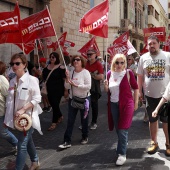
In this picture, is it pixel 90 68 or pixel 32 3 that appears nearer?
pixel 90 68

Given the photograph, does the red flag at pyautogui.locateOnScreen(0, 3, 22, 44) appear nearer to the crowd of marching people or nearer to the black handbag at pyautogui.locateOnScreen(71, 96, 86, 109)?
the crowd of marching people

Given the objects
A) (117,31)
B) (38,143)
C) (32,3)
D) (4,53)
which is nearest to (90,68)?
(38,143)

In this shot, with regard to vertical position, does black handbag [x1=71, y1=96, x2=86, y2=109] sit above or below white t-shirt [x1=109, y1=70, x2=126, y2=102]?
below

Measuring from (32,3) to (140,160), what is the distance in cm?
968

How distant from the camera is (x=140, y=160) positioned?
4.96 meters

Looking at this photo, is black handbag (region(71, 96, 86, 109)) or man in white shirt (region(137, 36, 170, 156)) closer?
man in white shirt (region(137, 36, 170, 156))

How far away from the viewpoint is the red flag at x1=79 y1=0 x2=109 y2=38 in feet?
20.5

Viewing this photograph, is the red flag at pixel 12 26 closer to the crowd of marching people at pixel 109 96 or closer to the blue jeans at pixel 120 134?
the crowd of marching people at pixel 109 96

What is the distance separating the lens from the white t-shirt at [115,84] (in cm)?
489

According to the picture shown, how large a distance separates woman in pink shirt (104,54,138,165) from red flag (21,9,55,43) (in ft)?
7.37

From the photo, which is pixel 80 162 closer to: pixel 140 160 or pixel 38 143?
pixel 140 160

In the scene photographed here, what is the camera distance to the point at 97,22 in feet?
20.7

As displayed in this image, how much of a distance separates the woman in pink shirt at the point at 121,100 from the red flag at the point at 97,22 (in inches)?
56.6

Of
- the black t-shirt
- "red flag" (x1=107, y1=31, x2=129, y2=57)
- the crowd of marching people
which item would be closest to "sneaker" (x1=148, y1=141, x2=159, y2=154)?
the crowd of marching people
